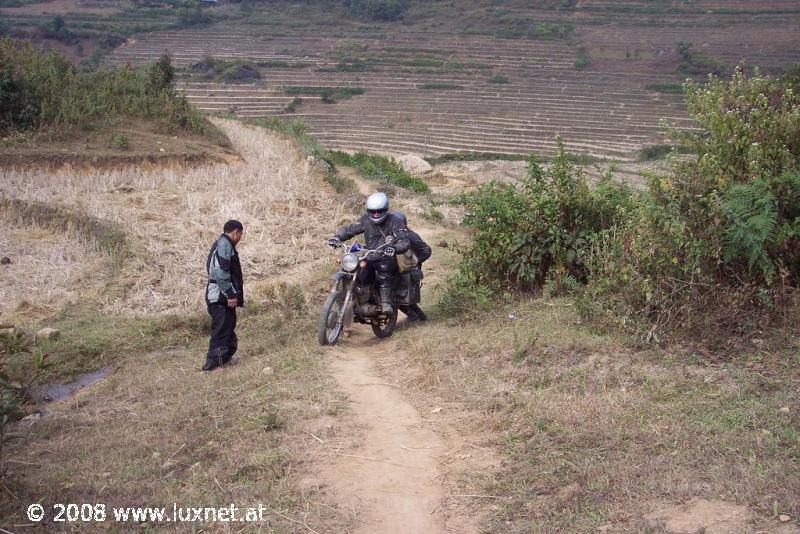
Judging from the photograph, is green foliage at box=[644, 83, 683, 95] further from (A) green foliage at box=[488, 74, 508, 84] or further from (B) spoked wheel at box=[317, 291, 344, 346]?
(B) spoked wheel at box=[317, 291, 344, 346]

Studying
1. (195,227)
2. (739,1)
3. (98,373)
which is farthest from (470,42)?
(98,373)

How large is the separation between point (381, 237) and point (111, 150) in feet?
43.6

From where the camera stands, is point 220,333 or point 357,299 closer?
point 220,333

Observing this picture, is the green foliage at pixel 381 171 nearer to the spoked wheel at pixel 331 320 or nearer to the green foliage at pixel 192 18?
the spoked wheel at pixel 331 320

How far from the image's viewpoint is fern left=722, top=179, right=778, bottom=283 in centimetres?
608

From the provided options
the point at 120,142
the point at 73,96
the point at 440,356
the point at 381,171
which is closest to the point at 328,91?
the point at 381,171

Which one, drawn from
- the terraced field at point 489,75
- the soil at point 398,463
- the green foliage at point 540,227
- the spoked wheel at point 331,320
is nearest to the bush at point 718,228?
the green foliage at point 540,227

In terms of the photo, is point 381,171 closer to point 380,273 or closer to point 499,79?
point 380,273

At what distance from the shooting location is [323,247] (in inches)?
530

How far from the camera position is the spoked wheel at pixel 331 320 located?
26.0 ft

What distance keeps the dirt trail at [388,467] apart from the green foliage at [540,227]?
2507mm

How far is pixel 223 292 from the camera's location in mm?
7652

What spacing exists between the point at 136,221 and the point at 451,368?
28.4 feet
